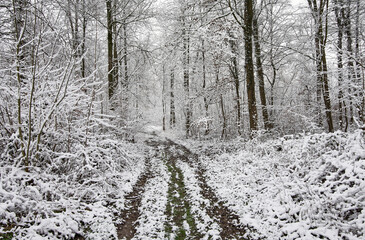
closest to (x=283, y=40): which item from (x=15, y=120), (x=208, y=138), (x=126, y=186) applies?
(x=208, y=138)

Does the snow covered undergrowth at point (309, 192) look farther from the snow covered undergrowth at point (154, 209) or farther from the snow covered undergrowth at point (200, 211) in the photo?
the snow covered undergrowth at point (154, 209)

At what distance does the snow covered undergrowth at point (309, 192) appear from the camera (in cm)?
346

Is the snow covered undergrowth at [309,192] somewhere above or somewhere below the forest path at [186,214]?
above

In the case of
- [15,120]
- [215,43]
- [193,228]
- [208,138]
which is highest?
[215,43]

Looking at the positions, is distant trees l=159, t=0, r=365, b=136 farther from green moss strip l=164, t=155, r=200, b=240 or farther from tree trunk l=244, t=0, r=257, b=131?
green moss strip l=164, t=155, r=200, b=240

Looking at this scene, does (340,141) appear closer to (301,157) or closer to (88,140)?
Result: (301,157)

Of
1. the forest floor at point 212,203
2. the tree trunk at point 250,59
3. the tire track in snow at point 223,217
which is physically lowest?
the tire track in snow at point 223,217

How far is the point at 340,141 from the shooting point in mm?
4691

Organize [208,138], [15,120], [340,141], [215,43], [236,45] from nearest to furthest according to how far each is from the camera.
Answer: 1. [340,141]
2. [15,120]
3. [215,43]
4. [236,45]
5. [208,138]

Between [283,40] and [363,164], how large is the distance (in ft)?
33.8

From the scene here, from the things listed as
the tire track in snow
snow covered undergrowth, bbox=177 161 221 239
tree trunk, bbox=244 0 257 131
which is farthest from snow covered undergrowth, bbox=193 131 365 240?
tree trunk, bbox=244 0 257 131

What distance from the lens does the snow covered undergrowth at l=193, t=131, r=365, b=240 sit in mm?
3457

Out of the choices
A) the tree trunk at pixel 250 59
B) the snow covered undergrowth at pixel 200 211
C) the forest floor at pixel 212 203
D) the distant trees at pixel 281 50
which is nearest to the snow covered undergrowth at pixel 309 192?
the forest floor at pixel 212 203

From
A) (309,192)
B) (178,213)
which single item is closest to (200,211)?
(178,213)
